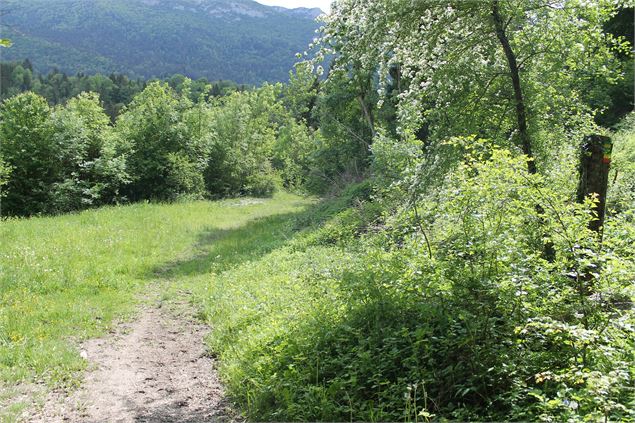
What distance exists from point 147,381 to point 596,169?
727 cm

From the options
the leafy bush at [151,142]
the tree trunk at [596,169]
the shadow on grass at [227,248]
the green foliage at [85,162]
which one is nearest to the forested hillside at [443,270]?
the tree trunk at [596,169]

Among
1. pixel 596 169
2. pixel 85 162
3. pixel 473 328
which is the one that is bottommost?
pixel 85 162

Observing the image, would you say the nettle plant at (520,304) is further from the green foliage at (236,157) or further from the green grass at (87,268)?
the green foliage at (236,157)

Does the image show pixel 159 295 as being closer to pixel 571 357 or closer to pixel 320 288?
pixel 320 288

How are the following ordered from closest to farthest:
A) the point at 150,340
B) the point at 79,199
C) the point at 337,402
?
the point at 337,402 < the point at 150,340 < the point at 79,199

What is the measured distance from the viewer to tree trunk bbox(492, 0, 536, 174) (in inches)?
311

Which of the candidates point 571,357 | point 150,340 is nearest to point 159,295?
point 150,340

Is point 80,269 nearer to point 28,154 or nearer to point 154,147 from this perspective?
point 28,154

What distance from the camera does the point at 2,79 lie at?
371ft

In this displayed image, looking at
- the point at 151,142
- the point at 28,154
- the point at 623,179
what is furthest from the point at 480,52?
the point at 151,142

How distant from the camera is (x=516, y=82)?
806 cm

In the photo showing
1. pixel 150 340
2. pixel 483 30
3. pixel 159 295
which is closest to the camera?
pixel 483 30

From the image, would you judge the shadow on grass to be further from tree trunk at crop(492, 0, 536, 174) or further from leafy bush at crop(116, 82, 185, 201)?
leafy bush at crop(116, 82, 185, 201)

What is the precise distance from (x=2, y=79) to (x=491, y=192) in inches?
5302
